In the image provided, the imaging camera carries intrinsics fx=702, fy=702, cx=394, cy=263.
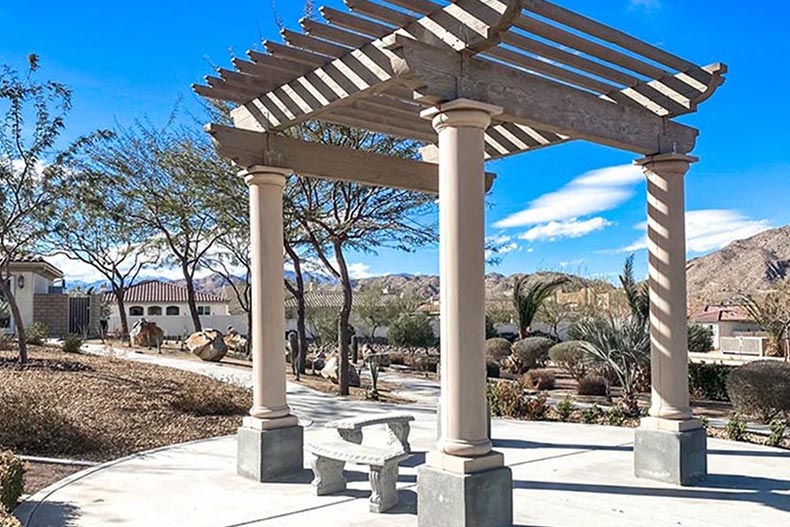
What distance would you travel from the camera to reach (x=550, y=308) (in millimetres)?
30797

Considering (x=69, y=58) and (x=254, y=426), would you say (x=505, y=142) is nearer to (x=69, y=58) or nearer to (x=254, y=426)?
(x=254, y=426)

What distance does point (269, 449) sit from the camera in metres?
6.60

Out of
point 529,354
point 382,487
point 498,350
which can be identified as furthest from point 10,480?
point 498,350

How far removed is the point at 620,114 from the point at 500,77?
1.65 m

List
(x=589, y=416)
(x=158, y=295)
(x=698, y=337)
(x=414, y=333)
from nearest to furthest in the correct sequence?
(x=589, y=416)
(x=698, y=337)
(x=414, y=333)
(x=158, y=295)

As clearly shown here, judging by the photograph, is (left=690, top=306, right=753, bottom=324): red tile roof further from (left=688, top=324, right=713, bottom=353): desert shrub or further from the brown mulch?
the brown mulch

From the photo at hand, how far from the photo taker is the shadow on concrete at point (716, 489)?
5844mm

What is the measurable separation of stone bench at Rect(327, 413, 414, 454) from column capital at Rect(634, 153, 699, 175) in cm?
342

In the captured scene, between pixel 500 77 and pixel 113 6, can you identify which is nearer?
pixel 500 77

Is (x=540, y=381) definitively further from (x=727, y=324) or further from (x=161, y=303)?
(x=161, y=303)

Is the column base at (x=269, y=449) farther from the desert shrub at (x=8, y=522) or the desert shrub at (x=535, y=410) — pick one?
the desert shrub at (x=535, y=410)

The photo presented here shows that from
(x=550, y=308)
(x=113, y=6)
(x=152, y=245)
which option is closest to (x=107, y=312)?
(x=152, y=245)

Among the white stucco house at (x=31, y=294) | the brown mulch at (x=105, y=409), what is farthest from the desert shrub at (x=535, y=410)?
the white stucco house at (x=31, y=294)

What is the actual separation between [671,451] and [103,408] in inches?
296
